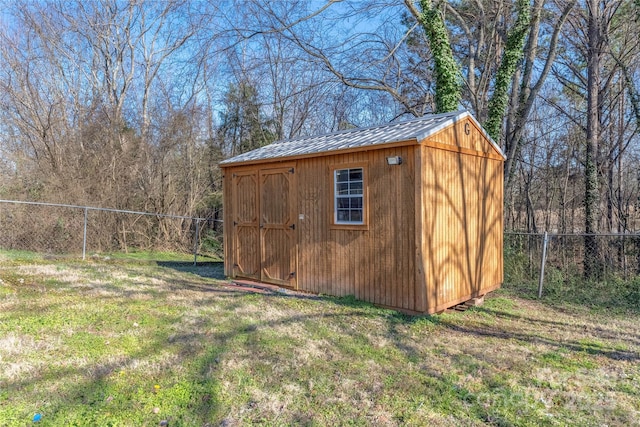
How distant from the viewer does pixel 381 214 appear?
5.60 m

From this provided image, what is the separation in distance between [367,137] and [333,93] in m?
6.89

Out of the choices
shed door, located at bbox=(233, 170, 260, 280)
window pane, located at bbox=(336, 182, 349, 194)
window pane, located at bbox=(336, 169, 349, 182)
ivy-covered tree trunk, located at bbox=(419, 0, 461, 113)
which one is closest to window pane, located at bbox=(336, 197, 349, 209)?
window pane, located at bbox=(336, 182, 349, 194)

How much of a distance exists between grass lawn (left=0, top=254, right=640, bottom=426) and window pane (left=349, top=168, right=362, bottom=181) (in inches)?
71.0

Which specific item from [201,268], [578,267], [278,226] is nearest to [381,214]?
[278,226]

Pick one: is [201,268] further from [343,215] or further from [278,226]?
[343,215]

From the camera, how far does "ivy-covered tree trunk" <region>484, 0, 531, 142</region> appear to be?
881 centimetres

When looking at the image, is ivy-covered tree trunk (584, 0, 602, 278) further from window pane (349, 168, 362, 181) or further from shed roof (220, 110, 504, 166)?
window pane (349, 168, 362, 181)

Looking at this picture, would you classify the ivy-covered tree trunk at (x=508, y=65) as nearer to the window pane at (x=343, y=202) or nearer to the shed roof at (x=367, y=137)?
the shed roof at (x=367, y=137)

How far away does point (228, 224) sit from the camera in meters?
7.93

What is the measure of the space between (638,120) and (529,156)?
3.48 m

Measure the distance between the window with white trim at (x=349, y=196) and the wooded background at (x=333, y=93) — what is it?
408 cm

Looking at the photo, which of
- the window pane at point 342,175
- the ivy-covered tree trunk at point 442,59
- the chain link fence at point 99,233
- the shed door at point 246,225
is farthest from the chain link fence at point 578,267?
the chain link fence at point 99,233

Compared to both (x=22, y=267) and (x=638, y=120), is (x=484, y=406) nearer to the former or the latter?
(x=22, y=267)

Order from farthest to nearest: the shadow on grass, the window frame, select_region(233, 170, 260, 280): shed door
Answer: the shadow on grass → select_region(233, 170, 260, 280): shed door → the window frame
